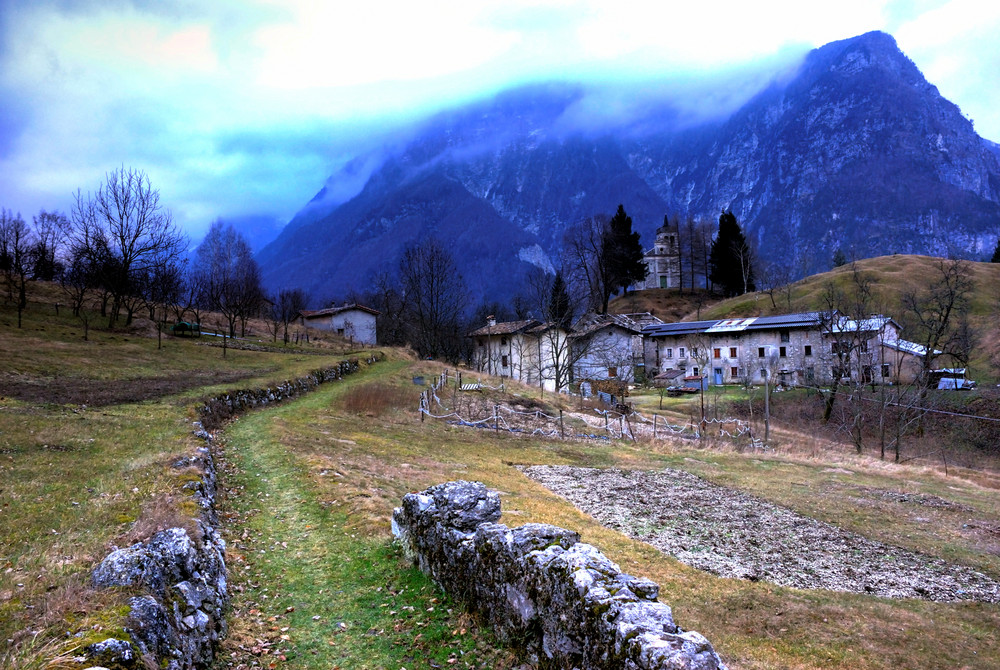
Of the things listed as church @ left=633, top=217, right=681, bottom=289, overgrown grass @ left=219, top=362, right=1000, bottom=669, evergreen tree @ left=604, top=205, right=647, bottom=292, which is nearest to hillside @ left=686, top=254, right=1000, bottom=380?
evergreen tree @ left=604, top=205, right=647, bottom=292

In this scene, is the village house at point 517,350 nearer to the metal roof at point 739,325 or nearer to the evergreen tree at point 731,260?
the metal roof at point 739,325

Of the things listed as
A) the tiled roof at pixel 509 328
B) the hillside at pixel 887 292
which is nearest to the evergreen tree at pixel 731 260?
the hillside at pixel 887 292

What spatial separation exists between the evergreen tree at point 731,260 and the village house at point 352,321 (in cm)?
6784

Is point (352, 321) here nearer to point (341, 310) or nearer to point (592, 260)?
point (341, 310)

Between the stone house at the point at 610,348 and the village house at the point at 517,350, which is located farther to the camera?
the stone house at the point at 610,348

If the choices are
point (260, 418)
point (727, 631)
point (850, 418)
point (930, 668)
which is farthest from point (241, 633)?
point (850, 418)

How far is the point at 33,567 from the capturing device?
259 inches

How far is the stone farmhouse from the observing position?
64.0 metres

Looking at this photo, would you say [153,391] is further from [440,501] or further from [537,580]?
[537,580]

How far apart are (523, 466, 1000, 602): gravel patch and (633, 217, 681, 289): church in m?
110

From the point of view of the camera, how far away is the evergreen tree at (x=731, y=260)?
108m

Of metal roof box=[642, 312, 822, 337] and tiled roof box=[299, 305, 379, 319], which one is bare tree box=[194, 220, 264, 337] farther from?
metal roof box=[642, 312, 822, 337]

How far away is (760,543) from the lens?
1336 centimetres

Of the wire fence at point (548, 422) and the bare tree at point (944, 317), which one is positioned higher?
the bare tree at point (944, 317)
